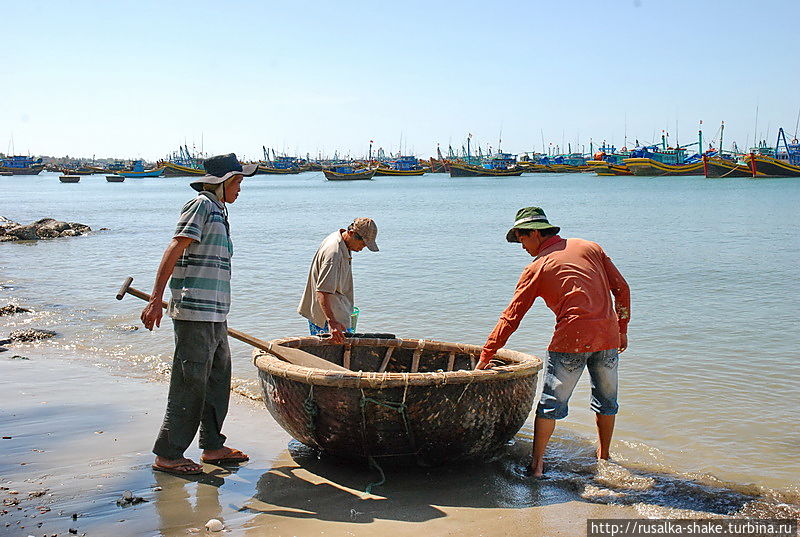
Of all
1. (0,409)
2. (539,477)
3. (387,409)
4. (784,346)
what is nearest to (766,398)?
(784,346)

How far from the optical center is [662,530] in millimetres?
3787

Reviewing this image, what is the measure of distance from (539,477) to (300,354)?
5.32 feet

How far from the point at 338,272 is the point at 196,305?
4.15 feet

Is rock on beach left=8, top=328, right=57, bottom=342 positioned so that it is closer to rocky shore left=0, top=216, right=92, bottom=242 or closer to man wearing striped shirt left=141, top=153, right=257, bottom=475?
man wearing striped shirt left=141, top=153, right=257, bottom=475

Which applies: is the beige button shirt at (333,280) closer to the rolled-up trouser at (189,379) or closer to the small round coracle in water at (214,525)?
the rolled-up trouser at (189,379)

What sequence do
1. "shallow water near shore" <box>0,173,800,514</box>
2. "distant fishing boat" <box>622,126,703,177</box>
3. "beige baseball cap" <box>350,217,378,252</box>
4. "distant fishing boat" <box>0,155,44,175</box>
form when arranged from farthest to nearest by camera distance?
"distant fishing boat" <box>0,155,44,175</box>, "distant fishing boat" <box>622,126,703,177</box>, "shallow water near shore" <box>0,173,800,514</box>, "beige baseball cap" <box>350,217,378,252</box>

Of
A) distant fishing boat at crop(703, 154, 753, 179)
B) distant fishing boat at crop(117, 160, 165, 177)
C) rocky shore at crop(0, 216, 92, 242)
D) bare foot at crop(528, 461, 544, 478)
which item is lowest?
bare foot at crop(528, 461, 544, 478)

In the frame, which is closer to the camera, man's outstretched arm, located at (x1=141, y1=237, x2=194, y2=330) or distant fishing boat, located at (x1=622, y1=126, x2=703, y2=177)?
man's outstretched arm, located at (x1=141, y1=237, x2=194, y2=330)

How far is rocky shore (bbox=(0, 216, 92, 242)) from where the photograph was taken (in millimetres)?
21281

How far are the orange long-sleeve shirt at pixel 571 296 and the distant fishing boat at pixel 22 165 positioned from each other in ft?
406

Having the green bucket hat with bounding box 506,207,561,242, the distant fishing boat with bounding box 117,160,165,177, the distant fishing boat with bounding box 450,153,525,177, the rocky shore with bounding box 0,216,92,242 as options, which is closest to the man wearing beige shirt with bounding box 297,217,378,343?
the green bucket hat with bounding box 506,207,561,242

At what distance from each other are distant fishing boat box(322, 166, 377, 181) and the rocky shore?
246ft

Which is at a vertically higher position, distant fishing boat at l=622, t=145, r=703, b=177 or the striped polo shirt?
distant fishing boat at l=622, t=145, r=703, b=177

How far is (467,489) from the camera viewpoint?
4199mm
